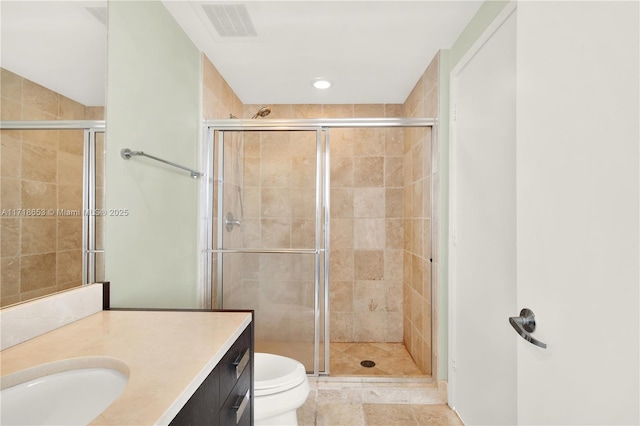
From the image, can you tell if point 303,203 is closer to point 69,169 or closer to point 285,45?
point 285,45

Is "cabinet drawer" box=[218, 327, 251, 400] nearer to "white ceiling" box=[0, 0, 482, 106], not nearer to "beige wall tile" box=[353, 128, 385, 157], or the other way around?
"white ceiling" box=[0, 0, 482, 106]

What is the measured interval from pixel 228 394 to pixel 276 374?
3.06ft

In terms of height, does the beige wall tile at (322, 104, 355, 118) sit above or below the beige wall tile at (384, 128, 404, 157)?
above

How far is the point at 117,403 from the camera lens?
0.63 metres

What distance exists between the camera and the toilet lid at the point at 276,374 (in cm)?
156

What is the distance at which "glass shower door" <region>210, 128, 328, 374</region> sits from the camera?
7.48ft

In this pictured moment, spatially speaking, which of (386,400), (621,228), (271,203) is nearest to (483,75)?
(621,228)

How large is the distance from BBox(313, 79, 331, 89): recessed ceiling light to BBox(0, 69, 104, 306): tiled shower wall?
181 centimetres

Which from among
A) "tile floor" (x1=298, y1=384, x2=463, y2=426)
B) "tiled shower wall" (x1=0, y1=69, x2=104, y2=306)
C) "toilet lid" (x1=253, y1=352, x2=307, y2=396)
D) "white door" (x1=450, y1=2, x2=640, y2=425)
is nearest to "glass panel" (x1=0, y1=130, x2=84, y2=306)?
"tiled shower wall" (x1=0, y1=69, x2=104, y2=306)

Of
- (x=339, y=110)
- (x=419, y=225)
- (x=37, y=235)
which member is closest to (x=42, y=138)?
(x=37, y=235)

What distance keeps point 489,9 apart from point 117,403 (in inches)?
82.0

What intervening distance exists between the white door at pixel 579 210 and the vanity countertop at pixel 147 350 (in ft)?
2.78

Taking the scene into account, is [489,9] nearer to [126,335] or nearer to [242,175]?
[242,175]

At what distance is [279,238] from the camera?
2.29m
